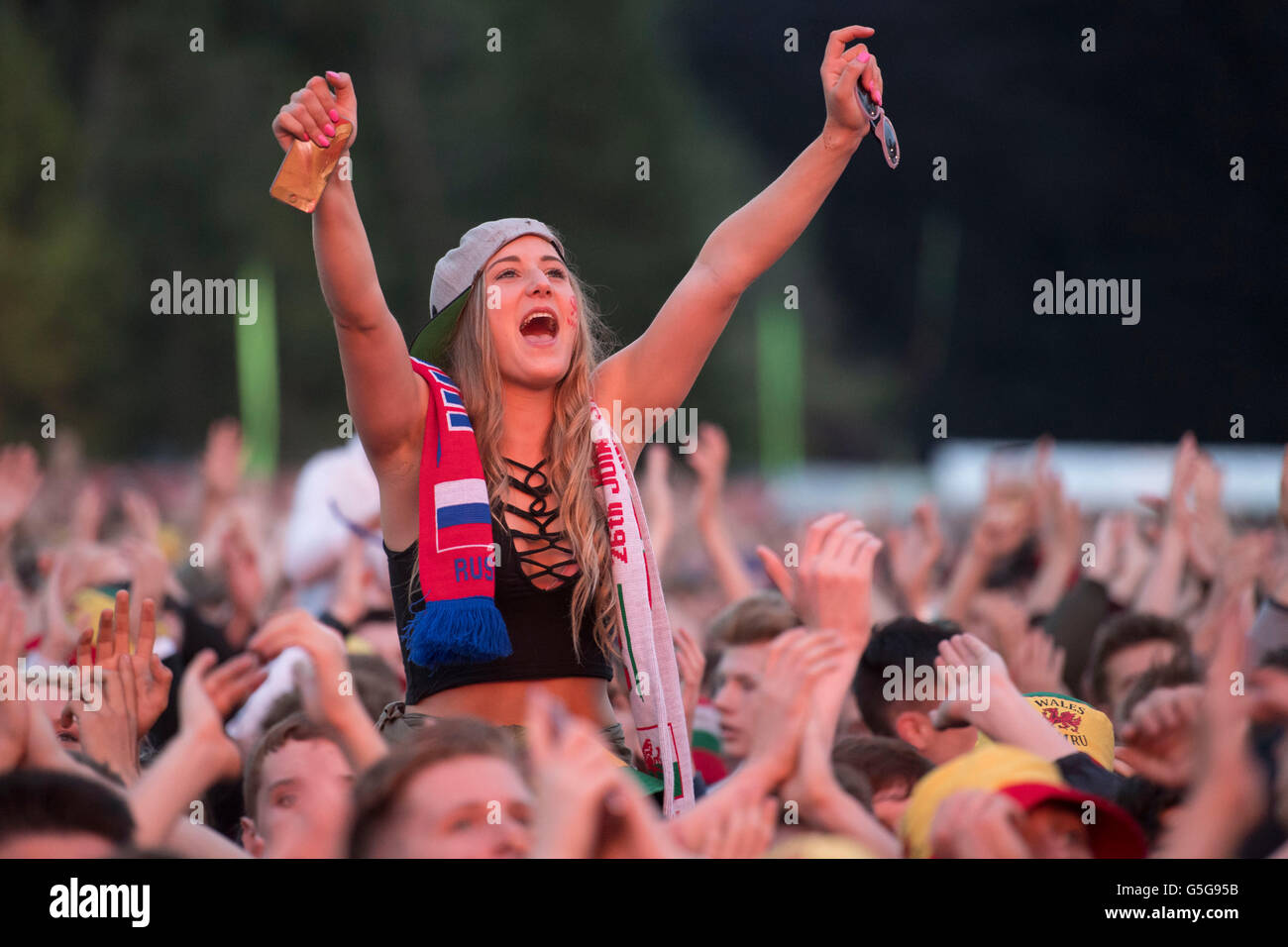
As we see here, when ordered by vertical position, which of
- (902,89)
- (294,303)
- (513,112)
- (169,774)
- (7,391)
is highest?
(902,89)

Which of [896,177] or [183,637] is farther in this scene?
[896,177]

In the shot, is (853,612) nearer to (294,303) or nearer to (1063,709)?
(1063,709)

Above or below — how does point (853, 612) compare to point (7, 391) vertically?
below

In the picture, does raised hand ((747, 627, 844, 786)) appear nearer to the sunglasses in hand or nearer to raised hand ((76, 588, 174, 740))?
the sunglasses in hand

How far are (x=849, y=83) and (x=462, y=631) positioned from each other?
135 centimetres

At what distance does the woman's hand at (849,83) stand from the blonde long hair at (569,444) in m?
0.65

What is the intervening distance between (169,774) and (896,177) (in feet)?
149

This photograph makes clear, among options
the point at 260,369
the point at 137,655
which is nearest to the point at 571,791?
the point at 137,655

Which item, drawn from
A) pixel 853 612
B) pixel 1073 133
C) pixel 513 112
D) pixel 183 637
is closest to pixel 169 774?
pixel 853 612

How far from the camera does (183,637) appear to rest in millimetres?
4844

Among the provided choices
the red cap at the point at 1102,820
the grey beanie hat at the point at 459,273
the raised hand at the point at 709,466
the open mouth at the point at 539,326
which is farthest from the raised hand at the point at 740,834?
the raised hand at the point at 709,466

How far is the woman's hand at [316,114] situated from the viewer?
269 cm

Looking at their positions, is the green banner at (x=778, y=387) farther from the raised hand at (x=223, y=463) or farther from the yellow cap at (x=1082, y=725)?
the yellow cap at (x=1082, y=725)

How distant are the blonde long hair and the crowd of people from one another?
0.76 feet
